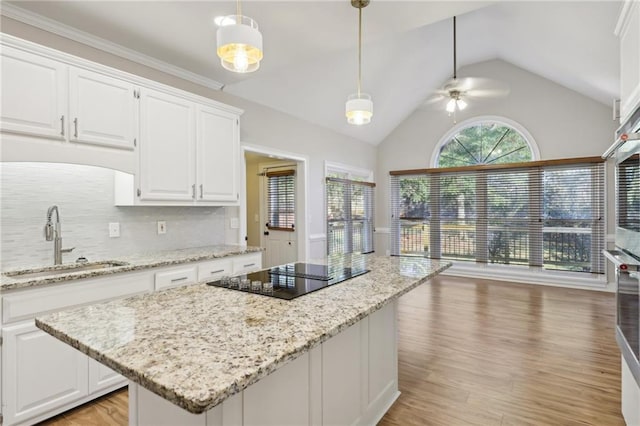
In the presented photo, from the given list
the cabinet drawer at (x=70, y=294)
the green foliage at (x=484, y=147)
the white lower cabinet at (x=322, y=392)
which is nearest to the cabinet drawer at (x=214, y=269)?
the cabinet drawer at (x=70, y=294)

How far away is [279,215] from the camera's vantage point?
5570 millimetres

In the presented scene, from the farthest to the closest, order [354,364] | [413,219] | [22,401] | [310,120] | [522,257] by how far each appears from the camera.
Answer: [413,219]
[522,257]
[310,120]
[22,401]
[354,364]

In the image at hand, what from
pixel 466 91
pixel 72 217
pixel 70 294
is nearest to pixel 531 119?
pixel 466 91

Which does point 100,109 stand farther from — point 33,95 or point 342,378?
point 342,378

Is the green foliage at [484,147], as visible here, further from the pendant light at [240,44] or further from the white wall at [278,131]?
the pendant light at [240,44]

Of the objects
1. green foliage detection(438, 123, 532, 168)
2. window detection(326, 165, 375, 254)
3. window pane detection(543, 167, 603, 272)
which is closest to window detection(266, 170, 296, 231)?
window detection(326, 165, 375, 254)

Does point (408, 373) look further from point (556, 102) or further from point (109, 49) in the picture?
point (556, 102)

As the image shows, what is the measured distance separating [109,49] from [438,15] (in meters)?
2.60

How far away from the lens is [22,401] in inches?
75.3

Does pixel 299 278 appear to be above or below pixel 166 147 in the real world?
below

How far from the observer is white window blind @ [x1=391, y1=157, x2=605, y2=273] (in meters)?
5.29

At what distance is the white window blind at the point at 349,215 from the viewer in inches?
225

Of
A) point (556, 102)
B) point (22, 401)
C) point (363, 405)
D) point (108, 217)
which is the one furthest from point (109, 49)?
point (556, 102)

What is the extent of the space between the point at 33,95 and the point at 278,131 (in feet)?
8.83
